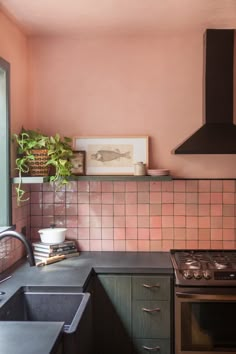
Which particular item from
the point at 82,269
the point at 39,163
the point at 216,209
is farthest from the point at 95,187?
the point at 216,209

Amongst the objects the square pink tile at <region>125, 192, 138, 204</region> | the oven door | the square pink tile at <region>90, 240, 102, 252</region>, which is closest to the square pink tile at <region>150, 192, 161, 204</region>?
the square pink tile at <region>125, 192, 138, 204</region>

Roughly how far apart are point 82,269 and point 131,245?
63 centimetres

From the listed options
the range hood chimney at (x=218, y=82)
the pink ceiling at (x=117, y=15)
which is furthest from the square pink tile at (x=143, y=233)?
the pink ceiling at (x=117, y=15)

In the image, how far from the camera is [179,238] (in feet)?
9.66

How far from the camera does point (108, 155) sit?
9.69ft

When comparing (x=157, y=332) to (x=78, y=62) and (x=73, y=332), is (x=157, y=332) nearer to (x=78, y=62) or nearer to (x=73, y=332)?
(x=73, y=332)

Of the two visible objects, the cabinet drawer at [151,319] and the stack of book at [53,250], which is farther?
the stack of book at [53,250]

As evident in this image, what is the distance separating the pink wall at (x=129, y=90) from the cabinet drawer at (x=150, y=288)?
90cm

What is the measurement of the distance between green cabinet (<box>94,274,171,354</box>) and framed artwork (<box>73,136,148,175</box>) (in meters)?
0.86

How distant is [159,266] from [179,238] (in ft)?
1.71

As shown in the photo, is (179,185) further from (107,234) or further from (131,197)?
(107,234)

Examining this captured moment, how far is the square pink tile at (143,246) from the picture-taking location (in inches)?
116

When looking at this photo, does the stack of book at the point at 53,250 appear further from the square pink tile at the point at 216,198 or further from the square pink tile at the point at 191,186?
the square pink tile at the point at 216,198

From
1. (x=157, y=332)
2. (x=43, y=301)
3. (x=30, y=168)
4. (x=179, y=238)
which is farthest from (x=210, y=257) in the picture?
(x=30, y=168)
